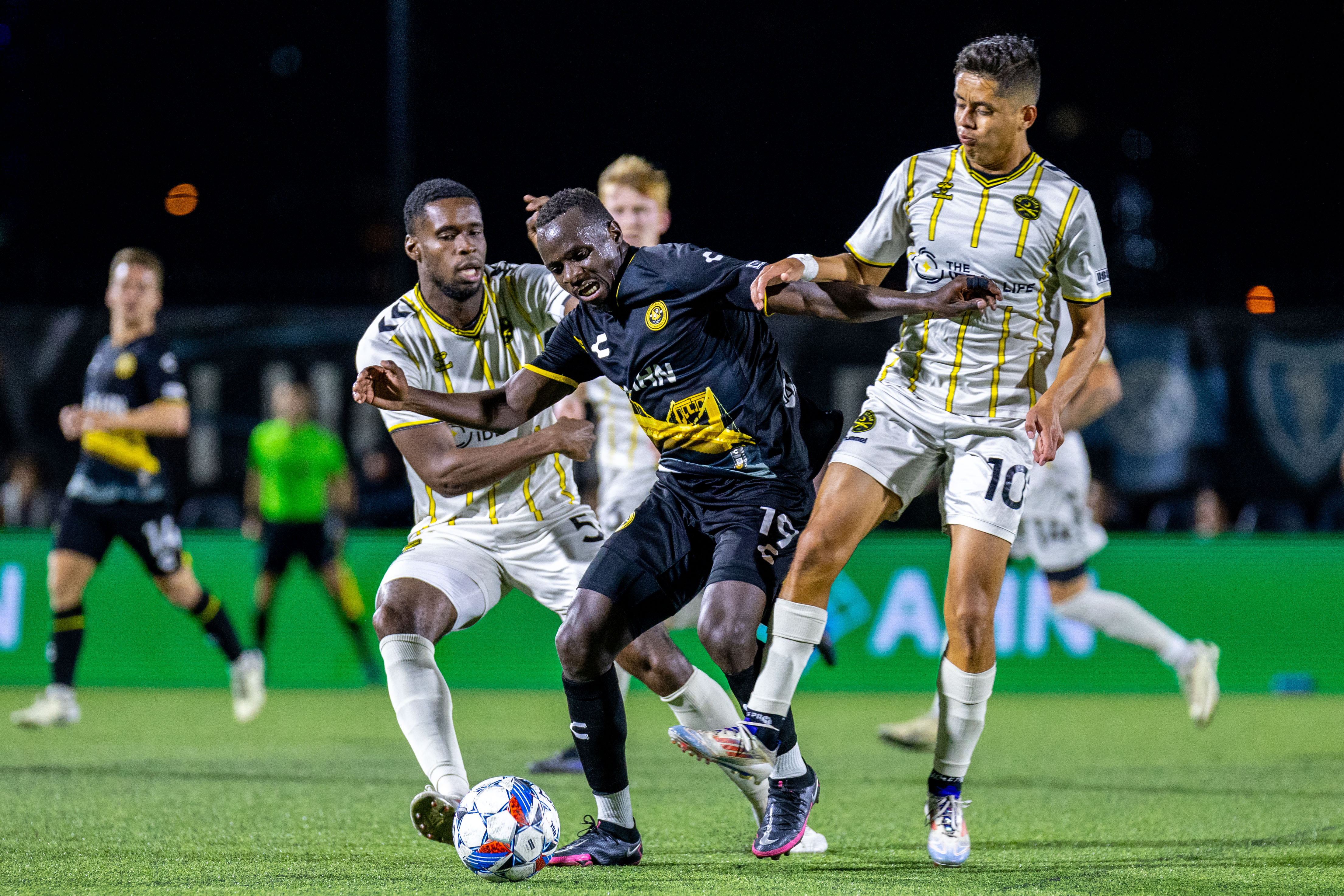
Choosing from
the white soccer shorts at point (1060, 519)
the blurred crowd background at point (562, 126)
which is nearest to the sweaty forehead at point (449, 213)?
the white soccer shorts at point (1060, 519)

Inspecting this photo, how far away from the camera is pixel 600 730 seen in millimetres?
4645

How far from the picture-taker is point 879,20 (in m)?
19.9

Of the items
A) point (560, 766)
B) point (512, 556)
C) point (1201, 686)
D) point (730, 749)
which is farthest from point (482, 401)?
point (1201, 686)

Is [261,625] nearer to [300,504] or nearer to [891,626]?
[300,504]

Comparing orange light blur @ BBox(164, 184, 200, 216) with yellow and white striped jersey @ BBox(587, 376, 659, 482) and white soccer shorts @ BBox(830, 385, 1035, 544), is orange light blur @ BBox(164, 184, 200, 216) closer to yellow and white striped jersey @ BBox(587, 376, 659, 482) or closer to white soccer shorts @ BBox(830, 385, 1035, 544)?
yellow and white striped jersey @ BBox(587, 376, 659, 482)

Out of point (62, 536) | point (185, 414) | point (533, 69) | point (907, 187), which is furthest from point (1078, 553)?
point (533, 69)

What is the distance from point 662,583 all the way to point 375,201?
1801cm

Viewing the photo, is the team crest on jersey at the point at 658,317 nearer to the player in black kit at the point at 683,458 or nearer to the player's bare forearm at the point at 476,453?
the player in black kit at the point at 683,458

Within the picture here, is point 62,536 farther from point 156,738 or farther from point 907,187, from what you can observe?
point 907,187

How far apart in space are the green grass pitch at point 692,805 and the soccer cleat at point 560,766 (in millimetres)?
154

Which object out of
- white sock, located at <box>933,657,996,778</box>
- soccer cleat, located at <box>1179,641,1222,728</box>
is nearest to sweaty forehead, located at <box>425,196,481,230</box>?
white sock, located at <box>933,657,996,778</box>

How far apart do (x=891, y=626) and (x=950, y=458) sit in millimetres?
5888

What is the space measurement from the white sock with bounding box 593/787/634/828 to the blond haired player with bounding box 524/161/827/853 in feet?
6.27

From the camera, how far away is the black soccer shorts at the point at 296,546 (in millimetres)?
10391
